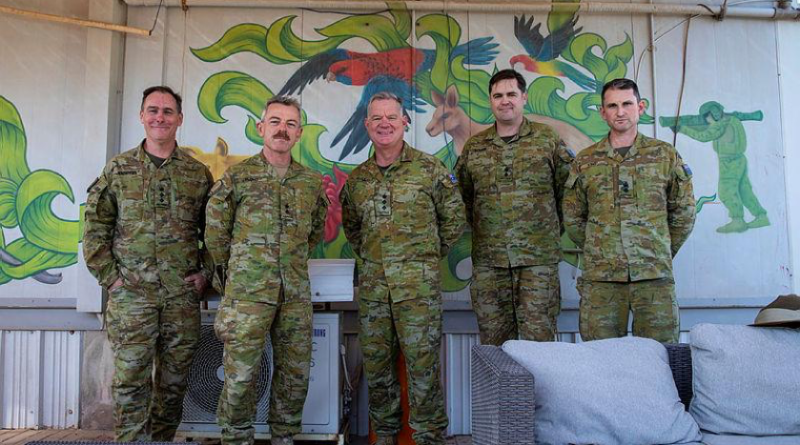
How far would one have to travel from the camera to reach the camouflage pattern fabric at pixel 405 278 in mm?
3494

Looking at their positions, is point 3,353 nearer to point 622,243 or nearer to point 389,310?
point 389,310

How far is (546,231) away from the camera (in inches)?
148

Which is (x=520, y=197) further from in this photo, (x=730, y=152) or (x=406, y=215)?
(x=730, y=152)

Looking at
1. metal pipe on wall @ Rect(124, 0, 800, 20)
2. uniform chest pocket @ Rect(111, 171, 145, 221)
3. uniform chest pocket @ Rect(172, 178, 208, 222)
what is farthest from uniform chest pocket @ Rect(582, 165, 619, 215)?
uniform chest pocket @ Rect(111, 171, 145, 221)

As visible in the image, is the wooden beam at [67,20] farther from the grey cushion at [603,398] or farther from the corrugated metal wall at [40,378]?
the grey cushion at [603,398]

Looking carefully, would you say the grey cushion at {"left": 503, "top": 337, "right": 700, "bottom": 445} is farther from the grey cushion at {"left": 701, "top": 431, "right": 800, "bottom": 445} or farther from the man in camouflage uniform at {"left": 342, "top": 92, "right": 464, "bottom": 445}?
the man in camouflage uniform at {"left": 342, "top": 92, "right": 464, "bottom": 445}

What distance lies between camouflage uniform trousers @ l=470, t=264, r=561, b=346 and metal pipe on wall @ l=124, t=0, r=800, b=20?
82.4 inches

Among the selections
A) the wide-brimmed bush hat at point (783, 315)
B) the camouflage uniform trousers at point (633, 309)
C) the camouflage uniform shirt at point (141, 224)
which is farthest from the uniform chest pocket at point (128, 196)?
the wide-brimmed bush hat at point (783, 315)

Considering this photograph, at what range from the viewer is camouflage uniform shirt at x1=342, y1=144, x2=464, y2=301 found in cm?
355

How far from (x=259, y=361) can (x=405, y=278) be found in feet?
3.05

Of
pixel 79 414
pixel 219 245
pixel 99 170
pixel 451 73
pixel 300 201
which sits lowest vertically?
pixel 79 414

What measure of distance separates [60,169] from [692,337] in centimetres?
432

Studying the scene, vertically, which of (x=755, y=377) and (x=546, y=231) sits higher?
(x=546, y=231)

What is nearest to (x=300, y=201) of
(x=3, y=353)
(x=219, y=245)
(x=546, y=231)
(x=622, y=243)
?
(x=219, y=245)
